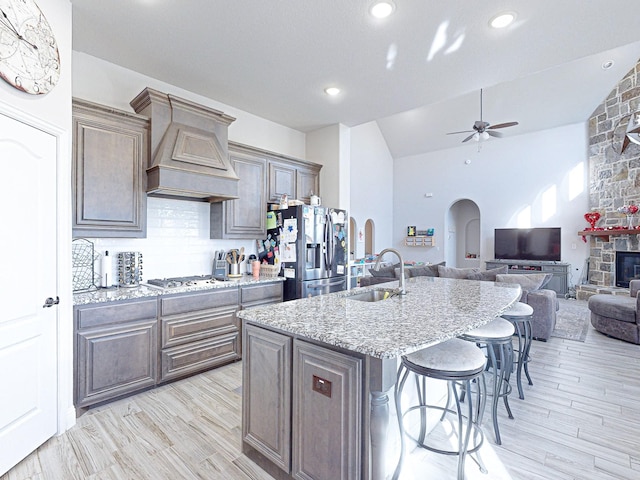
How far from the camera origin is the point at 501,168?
8289 mm

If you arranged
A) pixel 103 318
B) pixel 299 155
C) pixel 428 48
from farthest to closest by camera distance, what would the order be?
pixel 299 155 → pixel 428 48 → pixel 103 318

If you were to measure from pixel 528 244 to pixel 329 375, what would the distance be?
809 cm

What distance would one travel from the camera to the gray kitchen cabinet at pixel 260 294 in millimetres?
3422

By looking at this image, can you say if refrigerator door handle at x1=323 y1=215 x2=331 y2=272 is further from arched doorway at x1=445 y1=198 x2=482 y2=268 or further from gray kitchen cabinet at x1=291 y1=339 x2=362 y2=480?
arched doorway at x1=445 y1=198 x2=482 y2=268

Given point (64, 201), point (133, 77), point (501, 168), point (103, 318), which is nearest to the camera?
point (64, 201)

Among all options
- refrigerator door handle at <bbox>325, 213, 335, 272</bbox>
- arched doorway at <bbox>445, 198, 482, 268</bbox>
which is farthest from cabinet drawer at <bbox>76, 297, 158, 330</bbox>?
arched doorway at <bbox>445, 198, 482, 268</bbox>

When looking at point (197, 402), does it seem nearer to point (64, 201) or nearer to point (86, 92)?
point (64, 201)

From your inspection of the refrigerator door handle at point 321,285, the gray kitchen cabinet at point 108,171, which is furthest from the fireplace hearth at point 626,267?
the gray kitchen cabinet at point 108,171

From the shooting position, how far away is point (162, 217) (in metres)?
3.41

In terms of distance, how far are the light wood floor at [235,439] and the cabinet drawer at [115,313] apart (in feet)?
2.21

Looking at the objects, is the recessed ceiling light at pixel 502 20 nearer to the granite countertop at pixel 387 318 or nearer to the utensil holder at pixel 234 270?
the granite countertop at pixel 387 318

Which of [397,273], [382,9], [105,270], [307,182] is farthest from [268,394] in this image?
→ [397,273]

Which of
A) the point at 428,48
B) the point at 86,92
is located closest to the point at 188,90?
the point at 86,92

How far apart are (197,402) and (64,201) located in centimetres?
179
